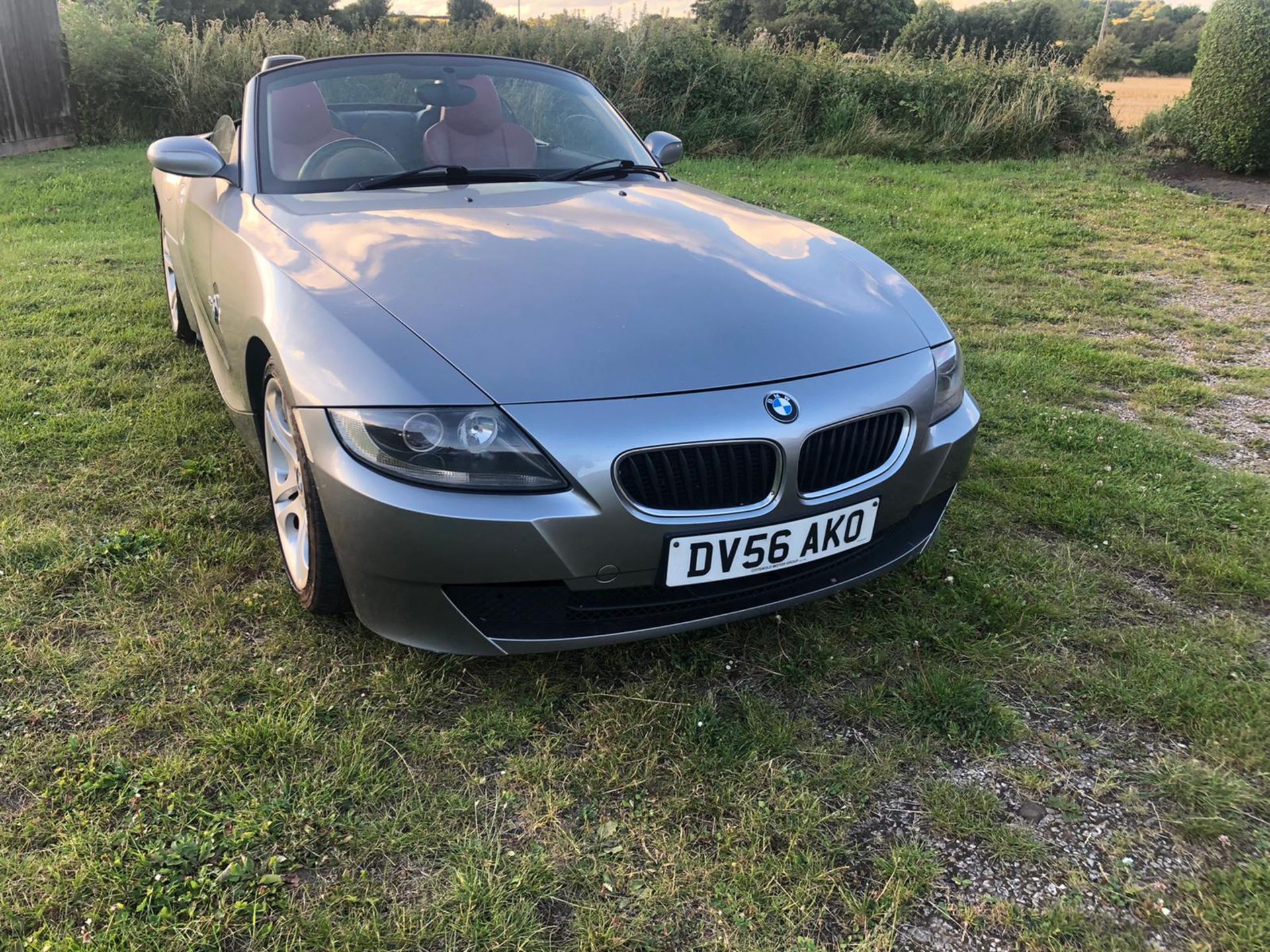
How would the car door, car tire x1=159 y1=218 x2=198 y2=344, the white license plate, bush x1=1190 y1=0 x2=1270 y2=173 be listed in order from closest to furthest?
the white license plate
the car door
car tire x1=159 y1=218 x2=198 y2=344
bush x1=1190 y1=0 x2=1270 y2=173

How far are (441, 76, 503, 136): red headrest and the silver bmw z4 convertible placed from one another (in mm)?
531

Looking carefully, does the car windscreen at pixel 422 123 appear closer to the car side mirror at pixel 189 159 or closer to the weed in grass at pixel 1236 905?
the car side mirror at pixel 189 159

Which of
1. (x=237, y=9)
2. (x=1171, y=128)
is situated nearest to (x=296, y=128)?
(x=1171, y=128)

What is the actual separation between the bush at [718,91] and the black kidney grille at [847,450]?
32.6 ft

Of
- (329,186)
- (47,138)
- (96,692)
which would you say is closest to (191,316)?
(329,186)

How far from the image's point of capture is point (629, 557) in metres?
1.70

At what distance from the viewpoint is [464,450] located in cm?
166

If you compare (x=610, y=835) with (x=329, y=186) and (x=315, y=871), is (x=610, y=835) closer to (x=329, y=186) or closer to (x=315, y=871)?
(x=315, y=871)

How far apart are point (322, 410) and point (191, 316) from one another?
233 cm

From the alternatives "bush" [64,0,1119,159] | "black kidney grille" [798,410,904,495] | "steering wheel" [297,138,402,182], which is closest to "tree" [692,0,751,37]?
"bush" [64,0,1119,159]

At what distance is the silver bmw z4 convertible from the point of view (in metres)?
1.67

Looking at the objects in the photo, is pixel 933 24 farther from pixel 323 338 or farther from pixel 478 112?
pixel 323 338

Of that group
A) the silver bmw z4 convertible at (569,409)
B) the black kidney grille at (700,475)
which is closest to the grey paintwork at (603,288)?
the silver bmw z4 convertible at (569,409)

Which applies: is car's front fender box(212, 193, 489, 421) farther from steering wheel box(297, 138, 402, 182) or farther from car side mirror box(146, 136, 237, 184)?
car side mirror box(146, 136, 237, 184)
